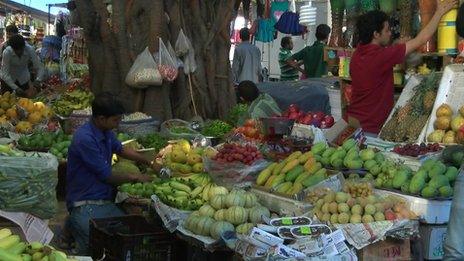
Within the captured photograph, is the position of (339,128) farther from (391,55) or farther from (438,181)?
(438,181)

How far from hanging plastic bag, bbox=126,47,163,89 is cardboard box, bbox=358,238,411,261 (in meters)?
4.98

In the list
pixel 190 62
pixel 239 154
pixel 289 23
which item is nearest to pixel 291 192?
pixel 239 154

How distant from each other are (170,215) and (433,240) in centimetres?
188

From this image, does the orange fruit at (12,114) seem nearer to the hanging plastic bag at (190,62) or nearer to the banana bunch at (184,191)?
the hanging plastic bag at (190,62)

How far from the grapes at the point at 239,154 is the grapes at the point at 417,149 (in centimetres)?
118

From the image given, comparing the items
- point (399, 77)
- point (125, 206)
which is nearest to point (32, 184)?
point (125, 206)

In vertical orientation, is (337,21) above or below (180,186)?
above

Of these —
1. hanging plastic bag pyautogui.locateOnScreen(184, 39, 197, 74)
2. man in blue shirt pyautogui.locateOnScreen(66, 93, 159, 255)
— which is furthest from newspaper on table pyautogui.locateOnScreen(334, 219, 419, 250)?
hanging plastic bag pyautogui.locateOnScreen(184, 39, 197, 74)

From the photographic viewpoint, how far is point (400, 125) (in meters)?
6.23

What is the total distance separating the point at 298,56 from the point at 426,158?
7.24 meters

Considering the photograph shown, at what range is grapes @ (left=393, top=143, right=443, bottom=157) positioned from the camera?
5457 millimetres

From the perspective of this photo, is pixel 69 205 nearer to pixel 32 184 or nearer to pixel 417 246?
pixel 32 184

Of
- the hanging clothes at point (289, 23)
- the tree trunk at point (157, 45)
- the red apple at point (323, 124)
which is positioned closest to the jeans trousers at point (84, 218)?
the red apple at point (323, 124)

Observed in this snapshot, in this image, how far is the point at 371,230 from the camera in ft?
14.5
